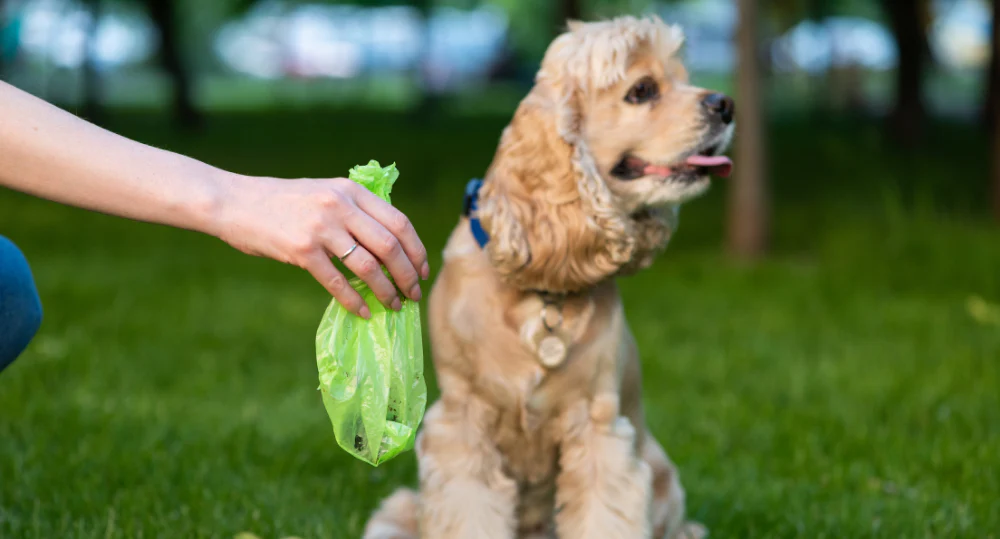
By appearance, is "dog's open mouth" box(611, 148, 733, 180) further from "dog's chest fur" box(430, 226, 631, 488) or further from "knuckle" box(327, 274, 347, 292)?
"knuckle" box(327, 274, 347, 292)

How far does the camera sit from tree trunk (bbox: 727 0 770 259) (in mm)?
Result: 8703

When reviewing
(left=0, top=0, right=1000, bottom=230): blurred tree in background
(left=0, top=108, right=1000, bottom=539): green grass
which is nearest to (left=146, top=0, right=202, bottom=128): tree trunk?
(left=0, top=0, right=1000, bottom=230): blurred tree in background

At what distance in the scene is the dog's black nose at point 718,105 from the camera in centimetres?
310

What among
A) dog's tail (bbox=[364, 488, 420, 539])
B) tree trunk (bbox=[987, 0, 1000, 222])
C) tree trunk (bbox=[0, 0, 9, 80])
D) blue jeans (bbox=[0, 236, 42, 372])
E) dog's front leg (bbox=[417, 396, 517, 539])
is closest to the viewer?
blue jeans (bbox=[0, 236, 42, 372])

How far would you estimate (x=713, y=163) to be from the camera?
306 centimetres

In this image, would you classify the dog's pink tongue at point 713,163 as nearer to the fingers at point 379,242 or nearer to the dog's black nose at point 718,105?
the dog's black nose at point 718,105

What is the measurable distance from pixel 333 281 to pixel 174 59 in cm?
2096

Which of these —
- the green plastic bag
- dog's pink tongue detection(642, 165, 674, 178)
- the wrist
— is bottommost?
the green plastic bag

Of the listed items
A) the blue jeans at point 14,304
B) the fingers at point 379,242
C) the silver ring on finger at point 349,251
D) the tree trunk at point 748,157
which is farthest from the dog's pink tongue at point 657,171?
the tree trunk at point 748,157

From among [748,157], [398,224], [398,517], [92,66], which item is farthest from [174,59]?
[398,224]

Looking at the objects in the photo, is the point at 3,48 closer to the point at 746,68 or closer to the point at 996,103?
the point at 746,68

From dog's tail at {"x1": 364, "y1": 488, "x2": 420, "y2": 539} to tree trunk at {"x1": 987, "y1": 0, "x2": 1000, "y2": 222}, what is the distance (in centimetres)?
710

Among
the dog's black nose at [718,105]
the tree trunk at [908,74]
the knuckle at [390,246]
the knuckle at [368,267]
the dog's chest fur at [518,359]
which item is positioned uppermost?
the dog's black nose at [718,105]

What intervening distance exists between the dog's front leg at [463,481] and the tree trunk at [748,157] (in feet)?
20.4
